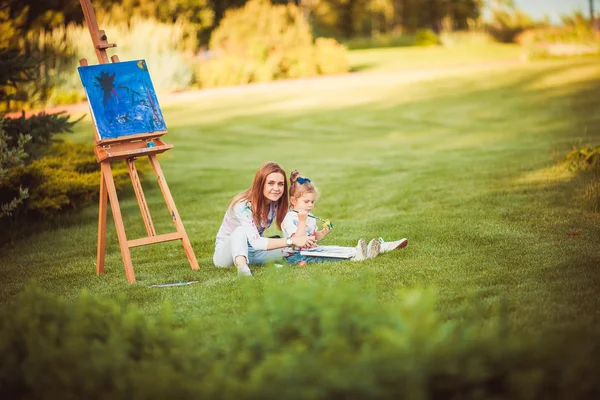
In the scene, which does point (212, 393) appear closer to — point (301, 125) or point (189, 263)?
point (189, 263)

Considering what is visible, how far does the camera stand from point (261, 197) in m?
6.20

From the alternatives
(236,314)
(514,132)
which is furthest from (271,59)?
(236,314)

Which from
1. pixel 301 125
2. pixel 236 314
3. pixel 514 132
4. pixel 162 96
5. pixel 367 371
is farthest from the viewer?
pixel 162 96

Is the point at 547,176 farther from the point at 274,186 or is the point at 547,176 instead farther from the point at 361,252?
the point at 274,186

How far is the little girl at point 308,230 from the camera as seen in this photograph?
5.99 metres

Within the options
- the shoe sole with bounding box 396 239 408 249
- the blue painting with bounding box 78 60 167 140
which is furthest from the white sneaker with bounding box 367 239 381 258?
the blue painting with bounding box 78 60 167 140

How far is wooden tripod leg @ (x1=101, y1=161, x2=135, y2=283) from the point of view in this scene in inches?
237

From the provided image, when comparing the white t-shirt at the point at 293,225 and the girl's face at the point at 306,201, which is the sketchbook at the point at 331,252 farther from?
the girl's face at the point at 306,201

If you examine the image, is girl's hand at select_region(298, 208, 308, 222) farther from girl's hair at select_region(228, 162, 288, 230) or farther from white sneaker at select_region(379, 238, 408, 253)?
white sneaker at select_region(379, 238, 408, 253)

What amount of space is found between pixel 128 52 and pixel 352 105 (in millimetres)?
7614

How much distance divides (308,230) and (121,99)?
2045 mm

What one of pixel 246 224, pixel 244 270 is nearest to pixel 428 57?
pixel 246 224

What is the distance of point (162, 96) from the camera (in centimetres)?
2062

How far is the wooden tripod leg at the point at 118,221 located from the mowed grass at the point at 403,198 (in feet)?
0.50
